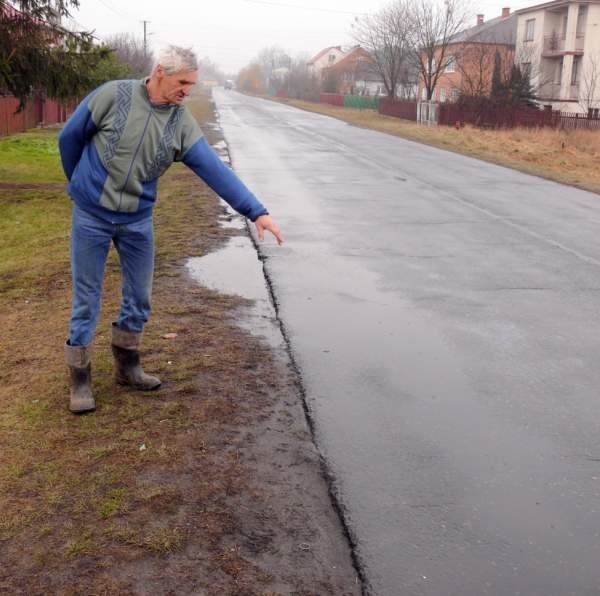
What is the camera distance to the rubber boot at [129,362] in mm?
4820

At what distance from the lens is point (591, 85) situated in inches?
1986

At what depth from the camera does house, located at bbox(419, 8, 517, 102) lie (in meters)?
50.3

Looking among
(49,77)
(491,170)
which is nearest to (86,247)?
(49,77)

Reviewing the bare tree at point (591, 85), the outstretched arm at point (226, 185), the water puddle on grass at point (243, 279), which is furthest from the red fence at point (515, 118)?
the outstretched arm at point (226, 185)

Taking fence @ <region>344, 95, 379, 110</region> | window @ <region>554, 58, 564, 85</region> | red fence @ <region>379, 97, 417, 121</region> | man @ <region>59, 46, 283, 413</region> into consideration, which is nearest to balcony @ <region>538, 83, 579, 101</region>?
window @ <region>554, 58, 564, 85</region>

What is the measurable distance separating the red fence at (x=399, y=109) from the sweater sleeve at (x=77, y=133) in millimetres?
50488

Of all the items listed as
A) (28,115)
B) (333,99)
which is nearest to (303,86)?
(333,99)

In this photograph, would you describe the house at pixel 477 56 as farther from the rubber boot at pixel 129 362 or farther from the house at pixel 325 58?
the house at pixel 325 58

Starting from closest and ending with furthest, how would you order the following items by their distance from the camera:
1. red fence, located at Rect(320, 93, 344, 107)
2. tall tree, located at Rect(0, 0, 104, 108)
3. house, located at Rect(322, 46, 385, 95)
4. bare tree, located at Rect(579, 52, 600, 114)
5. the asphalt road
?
the asphalt road
tall tree, located at Rect(0, 0, 104, 108)
bare tree, located at Rect(579, 52, 600, 114)
red fence, located at Rect(320, 93, 344, 107)
house, located at Rect(322, 46, 385, 95)

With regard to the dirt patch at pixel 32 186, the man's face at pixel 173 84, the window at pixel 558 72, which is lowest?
the dirt patch at pixel 32 186

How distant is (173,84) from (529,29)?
197 ft

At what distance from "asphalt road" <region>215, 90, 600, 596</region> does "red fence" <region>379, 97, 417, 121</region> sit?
43219 mm

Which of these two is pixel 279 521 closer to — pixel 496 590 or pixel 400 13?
pixel 496 590

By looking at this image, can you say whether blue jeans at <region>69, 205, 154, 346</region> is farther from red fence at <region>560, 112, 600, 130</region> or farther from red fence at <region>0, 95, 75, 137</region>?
red fence at <region>560, 112, 600, 130</region>
